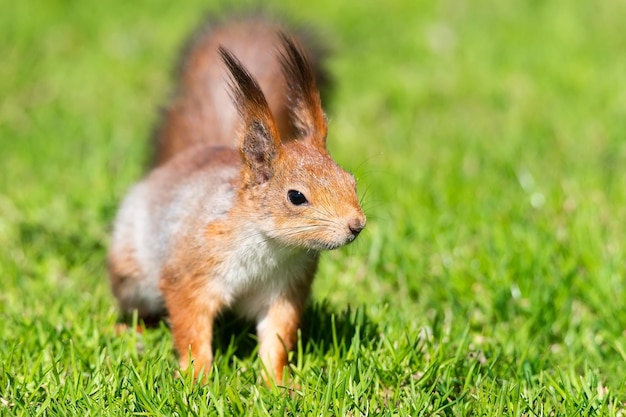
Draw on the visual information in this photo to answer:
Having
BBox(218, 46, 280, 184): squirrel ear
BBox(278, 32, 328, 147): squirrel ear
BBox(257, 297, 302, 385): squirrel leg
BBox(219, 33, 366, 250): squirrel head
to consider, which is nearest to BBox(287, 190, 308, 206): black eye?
BBox(219, 33, 366, 250): squirrel head

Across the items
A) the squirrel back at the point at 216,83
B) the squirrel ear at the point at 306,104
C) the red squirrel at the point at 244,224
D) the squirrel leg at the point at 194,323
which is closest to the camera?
the red squirrel at the point at 244,224

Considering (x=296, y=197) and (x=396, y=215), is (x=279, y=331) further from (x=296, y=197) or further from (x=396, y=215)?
(x=396, y=215)

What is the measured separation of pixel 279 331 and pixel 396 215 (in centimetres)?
108

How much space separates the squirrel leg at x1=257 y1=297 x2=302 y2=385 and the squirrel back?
63 cm

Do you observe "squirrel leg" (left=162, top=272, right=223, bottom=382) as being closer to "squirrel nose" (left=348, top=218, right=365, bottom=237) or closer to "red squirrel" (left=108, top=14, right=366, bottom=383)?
"red squirrel" (left=108, top=14, right=366, bottom=383)

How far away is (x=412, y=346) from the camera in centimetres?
243

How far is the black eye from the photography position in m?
2.21

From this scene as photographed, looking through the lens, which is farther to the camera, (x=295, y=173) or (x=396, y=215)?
(x=396, y=215)

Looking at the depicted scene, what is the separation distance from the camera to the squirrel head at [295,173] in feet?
7.05

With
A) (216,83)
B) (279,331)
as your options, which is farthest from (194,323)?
(216,83)

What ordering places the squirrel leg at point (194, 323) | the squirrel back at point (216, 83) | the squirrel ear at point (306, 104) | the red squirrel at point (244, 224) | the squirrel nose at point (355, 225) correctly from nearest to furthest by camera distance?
the squirrel nose at point (355, 225) < the red squirrel at point (244, 224) < the squirrel ear at point (306, 104) < the squirrel leg at point (194, 323) < the squirrel back at point (216, 83)

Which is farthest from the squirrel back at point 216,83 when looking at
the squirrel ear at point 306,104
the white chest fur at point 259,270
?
the white chest fur at point 259,270

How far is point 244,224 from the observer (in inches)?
92.1

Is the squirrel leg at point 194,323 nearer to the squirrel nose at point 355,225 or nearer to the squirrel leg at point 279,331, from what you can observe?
the squirrel leg at point 279,331
